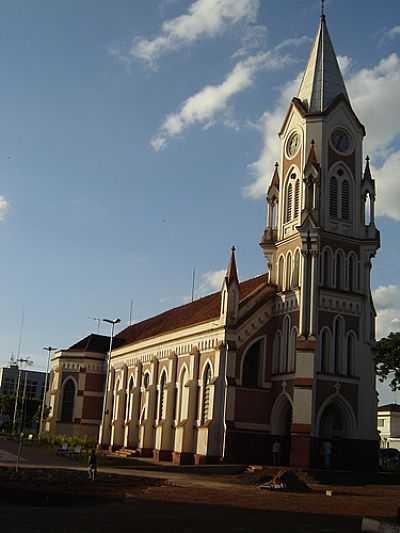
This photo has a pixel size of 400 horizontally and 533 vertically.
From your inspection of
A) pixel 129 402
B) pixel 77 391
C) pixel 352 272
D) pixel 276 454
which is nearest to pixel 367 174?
pixel 352 272

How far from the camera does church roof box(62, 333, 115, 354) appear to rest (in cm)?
7512

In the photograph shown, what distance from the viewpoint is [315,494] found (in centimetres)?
3197

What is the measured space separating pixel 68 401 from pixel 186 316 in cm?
2120

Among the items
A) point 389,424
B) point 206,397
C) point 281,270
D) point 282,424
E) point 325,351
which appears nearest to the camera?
point 325,351

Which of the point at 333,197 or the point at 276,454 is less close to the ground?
the point at 333,197

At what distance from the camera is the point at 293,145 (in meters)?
51.2

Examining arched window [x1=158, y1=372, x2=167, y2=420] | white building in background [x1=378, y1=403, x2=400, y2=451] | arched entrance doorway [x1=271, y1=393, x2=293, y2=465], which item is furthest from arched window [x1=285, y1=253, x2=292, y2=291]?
white building in background [x1=378, y1=403, x2=400, y2=451]

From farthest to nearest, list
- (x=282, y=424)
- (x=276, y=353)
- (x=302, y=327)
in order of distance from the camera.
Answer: (x=276, y=353) < (x=282, y=424) < (x=302, y=327)

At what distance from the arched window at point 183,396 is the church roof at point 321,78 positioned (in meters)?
21.5

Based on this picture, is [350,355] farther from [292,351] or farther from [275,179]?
[275,179]

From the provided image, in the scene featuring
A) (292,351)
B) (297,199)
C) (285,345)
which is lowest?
(292,351)

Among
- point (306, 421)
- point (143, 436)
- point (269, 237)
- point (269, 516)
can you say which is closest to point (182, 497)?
point (269, 516)

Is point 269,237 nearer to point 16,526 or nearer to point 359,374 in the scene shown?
point 359,374

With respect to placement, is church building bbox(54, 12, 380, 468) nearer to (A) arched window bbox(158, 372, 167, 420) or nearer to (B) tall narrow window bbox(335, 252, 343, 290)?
(B) tall narrow window bbox(335, 252, 343, 290)
